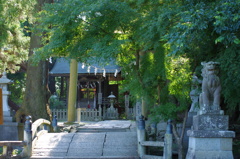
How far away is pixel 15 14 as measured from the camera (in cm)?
1627

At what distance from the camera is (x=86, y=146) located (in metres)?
12.5

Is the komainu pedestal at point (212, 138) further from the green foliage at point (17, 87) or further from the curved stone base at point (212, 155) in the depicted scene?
the green foliage at point (17, 87)

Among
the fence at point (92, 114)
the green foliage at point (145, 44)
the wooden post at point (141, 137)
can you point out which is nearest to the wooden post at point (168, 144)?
the green foliage at point (145, 44)

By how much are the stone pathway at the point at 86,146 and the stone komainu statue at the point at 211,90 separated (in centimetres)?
382

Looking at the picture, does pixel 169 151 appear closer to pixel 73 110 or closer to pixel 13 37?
pixel 73 110

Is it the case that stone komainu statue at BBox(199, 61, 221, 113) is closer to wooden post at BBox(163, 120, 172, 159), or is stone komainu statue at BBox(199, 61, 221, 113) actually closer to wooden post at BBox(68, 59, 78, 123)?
wooden post at BBox(163, 120, 172, 159)

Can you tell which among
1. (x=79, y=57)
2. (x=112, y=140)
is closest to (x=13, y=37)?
(x=79, y=57)

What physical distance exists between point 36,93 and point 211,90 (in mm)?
10440

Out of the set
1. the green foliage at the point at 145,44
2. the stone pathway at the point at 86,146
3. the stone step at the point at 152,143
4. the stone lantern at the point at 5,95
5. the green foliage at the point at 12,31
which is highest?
the green foliage at the point at 12,31

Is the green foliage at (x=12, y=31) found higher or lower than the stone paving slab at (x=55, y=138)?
higher

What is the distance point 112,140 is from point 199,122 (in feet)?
16.6

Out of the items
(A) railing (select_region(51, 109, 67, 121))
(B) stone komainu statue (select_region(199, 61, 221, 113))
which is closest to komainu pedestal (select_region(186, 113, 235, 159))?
(B) stone komainu statue (select_region(199, 61, 221, 113))

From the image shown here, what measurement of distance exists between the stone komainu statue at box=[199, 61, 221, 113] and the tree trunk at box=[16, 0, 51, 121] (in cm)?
1013

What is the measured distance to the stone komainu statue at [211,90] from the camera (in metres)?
8.66
